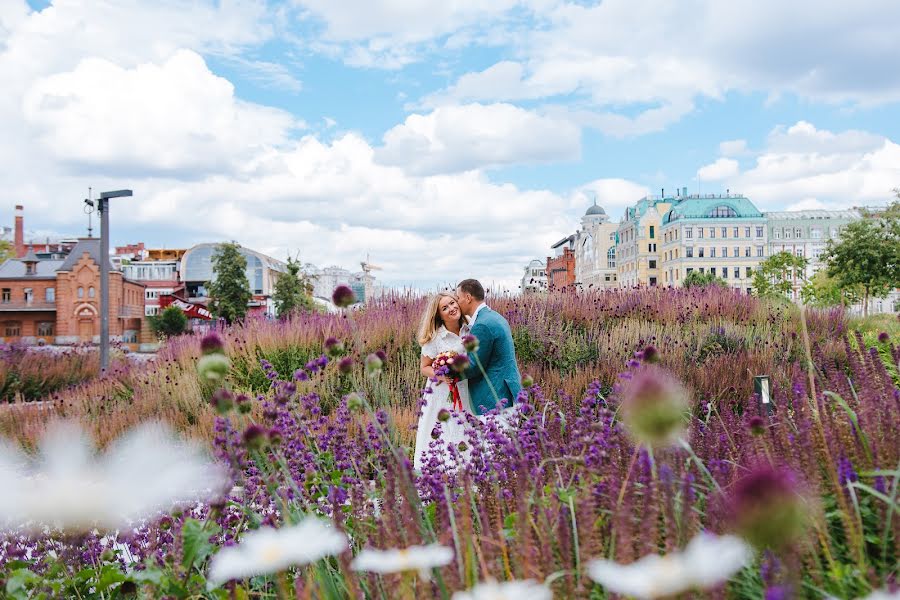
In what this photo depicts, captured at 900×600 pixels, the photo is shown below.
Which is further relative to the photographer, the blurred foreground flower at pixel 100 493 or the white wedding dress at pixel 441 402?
the white wedding dress at pixel 441 402

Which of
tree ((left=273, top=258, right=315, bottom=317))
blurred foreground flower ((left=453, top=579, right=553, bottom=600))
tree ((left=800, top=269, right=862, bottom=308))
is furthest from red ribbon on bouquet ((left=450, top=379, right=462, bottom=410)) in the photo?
tree ((left=273, top=258, right=315, bottom=317))

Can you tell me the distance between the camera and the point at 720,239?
89562 millimetres

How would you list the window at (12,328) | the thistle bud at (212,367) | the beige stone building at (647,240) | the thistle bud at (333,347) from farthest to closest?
the beige stone building at (647,240)
the window at (12,328)
the thistle bud at (333,347)
the thistle bud at (212,367)

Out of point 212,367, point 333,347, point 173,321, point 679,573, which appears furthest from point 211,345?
point 173,321

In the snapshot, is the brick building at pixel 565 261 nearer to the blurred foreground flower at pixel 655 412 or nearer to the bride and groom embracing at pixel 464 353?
the bride and groom embracing at pixel 464 353

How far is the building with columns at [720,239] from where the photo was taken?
89.2 m

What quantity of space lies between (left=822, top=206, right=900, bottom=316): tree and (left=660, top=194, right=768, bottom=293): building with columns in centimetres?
4708

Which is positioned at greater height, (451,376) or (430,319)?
(430,319)

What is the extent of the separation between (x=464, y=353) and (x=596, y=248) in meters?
115

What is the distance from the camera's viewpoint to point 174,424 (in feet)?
26.8

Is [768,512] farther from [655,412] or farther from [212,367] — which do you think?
[212,367]

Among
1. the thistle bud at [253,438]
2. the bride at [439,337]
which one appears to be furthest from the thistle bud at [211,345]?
the bride at [439,337]

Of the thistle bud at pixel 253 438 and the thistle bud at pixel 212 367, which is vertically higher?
the thistle bud at pixel 212 367

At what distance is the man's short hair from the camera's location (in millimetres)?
6102
